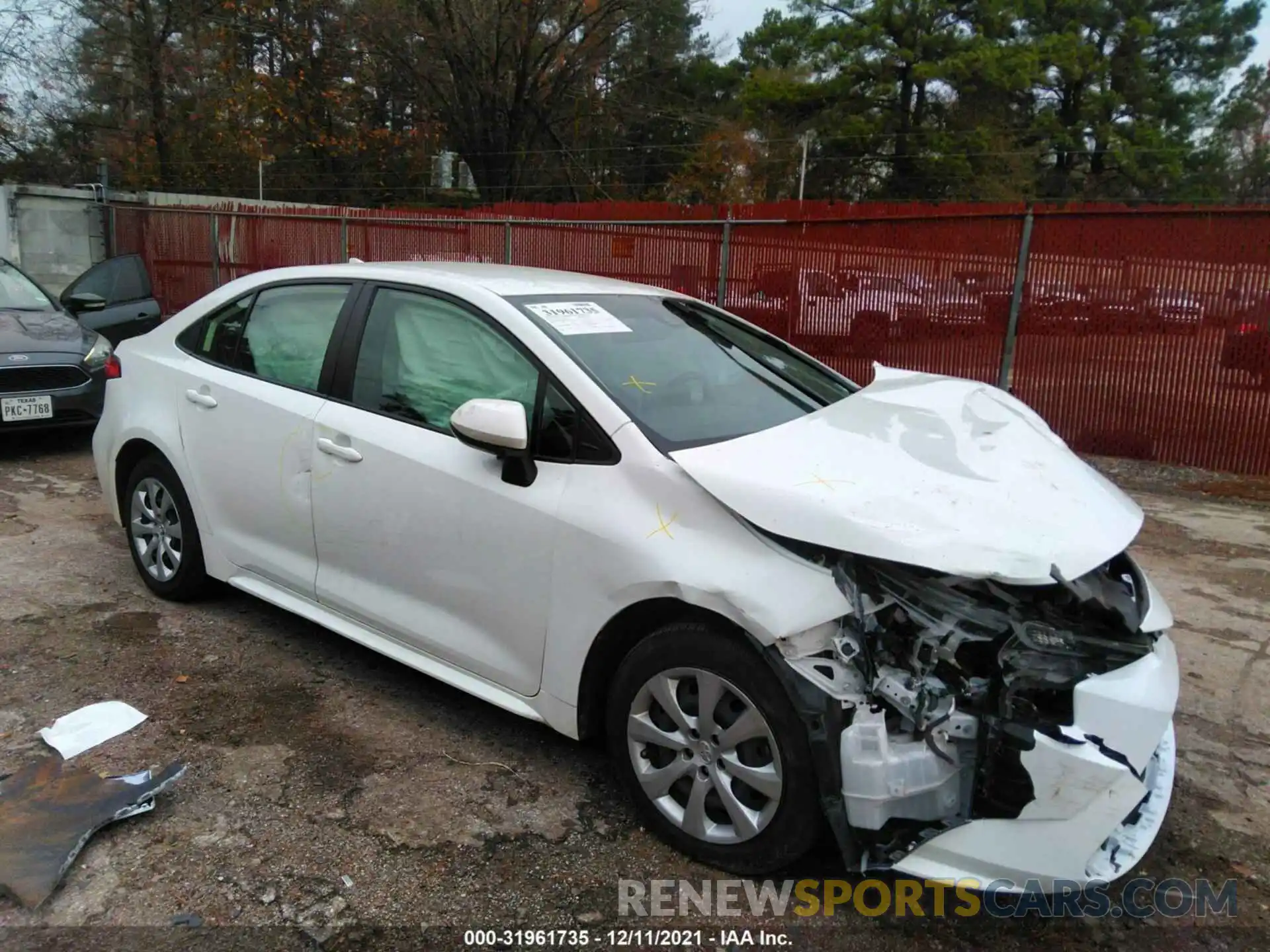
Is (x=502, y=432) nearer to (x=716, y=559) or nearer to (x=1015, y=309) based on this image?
(x=716, y=559)

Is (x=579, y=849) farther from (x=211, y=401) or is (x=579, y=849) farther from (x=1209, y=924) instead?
(x=211, y=401)

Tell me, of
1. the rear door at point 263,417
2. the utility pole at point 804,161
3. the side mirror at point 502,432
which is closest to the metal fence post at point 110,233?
the rear door at point 263,417

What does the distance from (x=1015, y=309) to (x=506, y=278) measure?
18.5 feet

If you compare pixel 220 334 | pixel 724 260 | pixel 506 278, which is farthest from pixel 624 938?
pixel 724 260

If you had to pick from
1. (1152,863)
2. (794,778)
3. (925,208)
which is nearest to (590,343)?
(794,778)

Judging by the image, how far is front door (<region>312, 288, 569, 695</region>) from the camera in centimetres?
282

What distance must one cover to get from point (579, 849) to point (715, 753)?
532 mm

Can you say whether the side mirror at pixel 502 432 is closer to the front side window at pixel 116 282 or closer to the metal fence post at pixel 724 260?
the metal fence post at pixel 724 260

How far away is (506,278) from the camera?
3.50m

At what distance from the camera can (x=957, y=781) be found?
7.23 ft

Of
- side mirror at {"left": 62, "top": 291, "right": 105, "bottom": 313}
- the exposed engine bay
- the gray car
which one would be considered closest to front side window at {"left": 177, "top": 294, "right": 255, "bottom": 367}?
the gray car

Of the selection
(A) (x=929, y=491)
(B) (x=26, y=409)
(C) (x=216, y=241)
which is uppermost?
(C) (x=216, y=241)

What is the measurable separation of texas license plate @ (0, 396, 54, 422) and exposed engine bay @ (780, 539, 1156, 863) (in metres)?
6.35

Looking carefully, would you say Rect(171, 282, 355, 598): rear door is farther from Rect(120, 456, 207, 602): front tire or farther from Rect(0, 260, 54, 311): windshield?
Rect(0, 260, 54, 311): windshield
